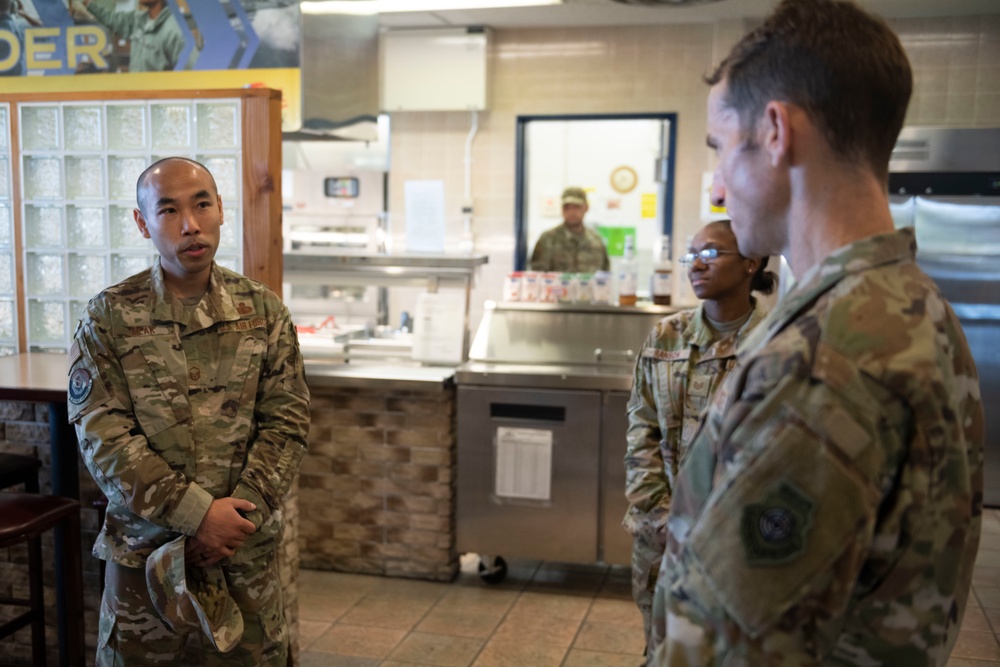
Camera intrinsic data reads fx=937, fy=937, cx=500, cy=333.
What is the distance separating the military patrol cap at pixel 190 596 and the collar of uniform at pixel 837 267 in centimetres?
171

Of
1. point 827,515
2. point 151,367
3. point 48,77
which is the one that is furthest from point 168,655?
point 48,77

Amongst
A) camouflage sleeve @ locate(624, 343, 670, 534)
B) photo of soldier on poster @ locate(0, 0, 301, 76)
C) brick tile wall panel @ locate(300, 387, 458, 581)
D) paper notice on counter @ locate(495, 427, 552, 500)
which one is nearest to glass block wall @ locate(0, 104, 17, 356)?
A: photo of soldier on poster @ locate(0, 0, 301, 76)

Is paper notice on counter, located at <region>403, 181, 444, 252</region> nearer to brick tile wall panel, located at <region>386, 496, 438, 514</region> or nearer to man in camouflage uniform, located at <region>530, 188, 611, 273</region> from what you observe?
brick tile wall panel, located at <region>386, 496, 438, 514</region>

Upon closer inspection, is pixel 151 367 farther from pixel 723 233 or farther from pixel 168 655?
pixel 723 233

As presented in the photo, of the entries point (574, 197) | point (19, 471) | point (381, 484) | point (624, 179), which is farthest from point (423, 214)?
point (624, 179)

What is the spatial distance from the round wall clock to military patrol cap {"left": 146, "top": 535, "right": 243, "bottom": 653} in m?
5.99

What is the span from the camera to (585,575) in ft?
14.6

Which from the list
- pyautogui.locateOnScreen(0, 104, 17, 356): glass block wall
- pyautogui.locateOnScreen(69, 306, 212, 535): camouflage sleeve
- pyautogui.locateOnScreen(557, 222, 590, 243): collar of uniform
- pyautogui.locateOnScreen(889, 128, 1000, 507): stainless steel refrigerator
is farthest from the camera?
pyautogui.locateOnScreen(557, 222, 590, 243): collar of uniform

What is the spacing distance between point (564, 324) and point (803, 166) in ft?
11.4

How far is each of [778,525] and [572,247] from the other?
20.5ft

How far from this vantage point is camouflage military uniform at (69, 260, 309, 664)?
2246mm

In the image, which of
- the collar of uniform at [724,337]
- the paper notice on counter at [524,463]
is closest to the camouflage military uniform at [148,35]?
the paper notice on counter at [524,463]

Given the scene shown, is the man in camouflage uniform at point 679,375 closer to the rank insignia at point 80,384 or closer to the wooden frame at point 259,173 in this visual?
the wooden frame at point 259,173

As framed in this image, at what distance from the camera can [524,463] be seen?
4.19 meters
